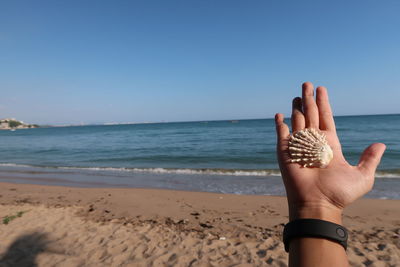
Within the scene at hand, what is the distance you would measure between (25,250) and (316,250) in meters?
5.57

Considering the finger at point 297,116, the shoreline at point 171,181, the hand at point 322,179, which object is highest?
the finger at point 297,116

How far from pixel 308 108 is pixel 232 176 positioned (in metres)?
10.6

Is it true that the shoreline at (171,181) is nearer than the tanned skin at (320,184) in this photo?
No

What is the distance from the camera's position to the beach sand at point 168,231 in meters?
4.18

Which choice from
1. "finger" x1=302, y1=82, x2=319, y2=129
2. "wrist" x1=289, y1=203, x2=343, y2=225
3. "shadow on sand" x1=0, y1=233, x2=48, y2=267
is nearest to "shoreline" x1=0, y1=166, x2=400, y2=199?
"shadow on sand" x1=0, y1=233, x2=48, y2=267

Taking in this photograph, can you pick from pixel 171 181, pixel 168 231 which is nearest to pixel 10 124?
pixel 171 181

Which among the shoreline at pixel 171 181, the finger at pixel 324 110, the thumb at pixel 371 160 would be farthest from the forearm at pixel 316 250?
the shoreline at pixel 171 181

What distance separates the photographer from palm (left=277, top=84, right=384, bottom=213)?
1.71 metres

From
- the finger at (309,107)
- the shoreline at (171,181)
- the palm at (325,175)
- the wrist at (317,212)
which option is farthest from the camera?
the shoreline at (171,181)

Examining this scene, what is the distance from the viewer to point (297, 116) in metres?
2.23

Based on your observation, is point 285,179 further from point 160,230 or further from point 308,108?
point 160,230

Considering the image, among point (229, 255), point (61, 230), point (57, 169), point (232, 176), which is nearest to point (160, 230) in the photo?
point (229, 255)

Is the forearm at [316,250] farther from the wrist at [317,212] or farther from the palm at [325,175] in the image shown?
the palm at [325,175]

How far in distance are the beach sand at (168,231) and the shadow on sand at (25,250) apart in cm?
2
